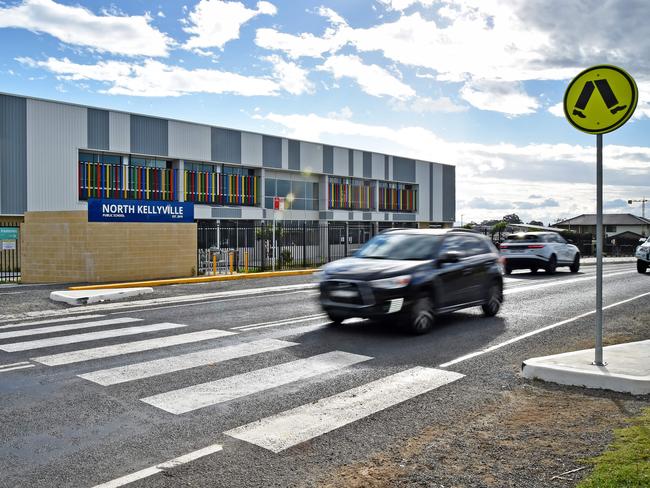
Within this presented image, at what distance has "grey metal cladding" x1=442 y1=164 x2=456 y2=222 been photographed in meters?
62.7

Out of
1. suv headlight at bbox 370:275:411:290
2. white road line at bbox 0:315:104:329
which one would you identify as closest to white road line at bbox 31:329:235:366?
suv headlight at bbox 370:275:411:290

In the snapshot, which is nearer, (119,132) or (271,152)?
(119,132)

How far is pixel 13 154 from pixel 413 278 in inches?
1154

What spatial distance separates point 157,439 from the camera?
468 centimetres

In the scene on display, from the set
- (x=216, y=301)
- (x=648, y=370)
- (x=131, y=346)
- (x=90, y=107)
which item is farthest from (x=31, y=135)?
(x=648, y=370)

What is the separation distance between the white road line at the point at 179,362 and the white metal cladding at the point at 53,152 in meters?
28.3

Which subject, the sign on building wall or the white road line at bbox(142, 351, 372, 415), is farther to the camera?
the sign on building wall

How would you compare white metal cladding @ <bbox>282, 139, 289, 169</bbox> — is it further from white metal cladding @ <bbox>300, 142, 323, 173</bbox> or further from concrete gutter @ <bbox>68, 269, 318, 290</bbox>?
concrete gutter @ <bbox>68, 269, 318, 290</bbox>

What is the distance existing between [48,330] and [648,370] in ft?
28.7

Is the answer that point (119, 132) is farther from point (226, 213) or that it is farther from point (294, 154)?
point (294, 154)

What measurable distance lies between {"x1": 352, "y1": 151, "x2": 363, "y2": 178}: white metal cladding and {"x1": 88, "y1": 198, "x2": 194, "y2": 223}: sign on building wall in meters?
31.2

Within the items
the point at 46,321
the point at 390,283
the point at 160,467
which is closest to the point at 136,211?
the point at 46,321

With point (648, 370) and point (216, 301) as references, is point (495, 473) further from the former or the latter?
point (216, 301)

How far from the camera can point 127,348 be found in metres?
8.16
